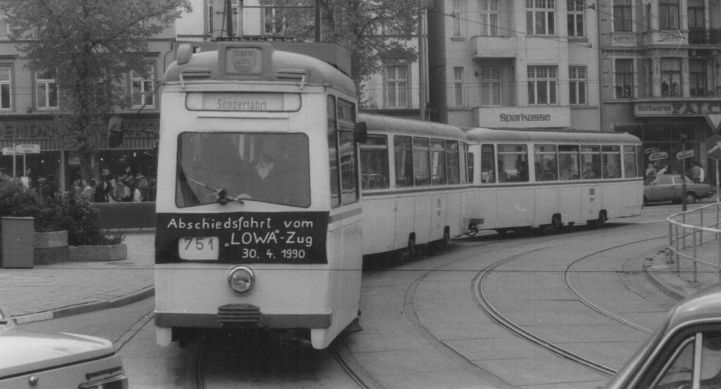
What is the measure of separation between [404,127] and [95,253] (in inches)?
279

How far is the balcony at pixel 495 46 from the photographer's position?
154 ft

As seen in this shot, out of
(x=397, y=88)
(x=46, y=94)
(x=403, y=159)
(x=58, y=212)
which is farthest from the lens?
(x=397, y=88)

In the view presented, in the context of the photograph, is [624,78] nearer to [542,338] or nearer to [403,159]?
[403,159]

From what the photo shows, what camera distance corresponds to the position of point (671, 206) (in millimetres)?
42500

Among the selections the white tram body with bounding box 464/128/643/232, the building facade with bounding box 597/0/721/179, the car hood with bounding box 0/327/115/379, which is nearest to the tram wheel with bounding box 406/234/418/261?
the white tram body with bounding box 464/128/643/232

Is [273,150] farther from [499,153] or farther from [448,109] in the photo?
[448,109]

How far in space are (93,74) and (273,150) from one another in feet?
93.2

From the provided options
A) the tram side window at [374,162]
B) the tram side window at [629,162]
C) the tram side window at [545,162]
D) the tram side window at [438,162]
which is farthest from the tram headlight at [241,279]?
the tram side window at [629,162]

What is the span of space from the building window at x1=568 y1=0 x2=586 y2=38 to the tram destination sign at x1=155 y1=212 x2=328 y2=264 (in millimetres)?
42809

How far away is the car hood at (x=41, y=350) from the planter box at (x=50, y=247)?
49.3 ft

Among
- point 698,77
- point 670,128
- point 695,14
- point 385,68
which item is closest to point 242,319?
point 385,68

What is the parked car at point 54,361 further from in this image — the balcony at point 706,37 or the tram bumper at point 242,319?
the balcony at point 706,37

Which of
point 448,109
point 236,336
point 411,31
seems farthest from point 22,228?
point 448,109

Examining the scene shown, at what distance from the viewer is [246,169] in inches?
348
